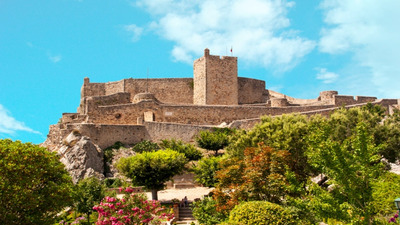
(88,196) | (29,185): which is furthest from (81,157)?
(29,185)

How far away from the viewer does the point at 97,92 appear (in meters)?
43.2

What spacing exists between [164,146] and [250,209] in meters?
17.0

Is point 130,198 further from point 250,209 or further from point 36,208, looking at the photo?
point 250,209

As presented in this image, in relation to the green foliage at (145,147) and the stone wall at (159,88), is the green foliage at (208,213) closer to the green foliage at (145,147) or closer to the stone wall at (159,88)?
the green foliage at (145,147)

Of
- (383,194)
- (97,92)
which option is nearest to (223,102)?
(97,92)

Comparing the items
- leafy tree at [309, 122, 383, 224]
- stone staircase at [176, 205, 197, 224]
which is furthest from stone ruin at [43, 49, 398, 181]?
leafy tree at [309, 122, 383, 224]

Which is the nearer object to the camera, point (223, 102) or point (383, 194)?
point (383, 194)

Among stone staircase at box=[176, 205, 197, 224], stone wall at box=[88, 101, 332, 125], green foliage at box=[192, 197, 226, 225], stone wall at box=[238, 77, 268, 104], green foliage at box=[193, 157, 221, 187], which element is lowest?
stone staircase at box=[176, 205, 197, 224]

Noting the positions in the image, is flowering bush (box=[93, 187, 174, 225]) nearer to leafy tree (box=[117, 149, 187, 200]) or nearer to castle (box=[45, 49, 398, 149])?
leafy tree (box=[117, 149, 187, 200])

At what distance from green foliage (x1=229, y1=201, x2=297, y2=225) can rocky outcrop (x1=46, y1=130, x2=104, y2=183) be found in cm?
1563

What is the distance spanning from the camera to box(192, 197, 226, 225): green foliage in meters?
17.6

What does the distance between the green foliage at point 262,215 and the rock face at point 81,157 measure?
51.3 ft

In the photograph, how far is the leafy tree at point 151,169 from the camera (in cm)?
2345

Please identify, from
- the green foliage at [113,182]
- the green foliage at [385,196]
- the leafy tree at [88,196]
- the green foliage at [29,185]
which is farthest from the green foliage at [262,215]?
the green foliage at [113,182]
